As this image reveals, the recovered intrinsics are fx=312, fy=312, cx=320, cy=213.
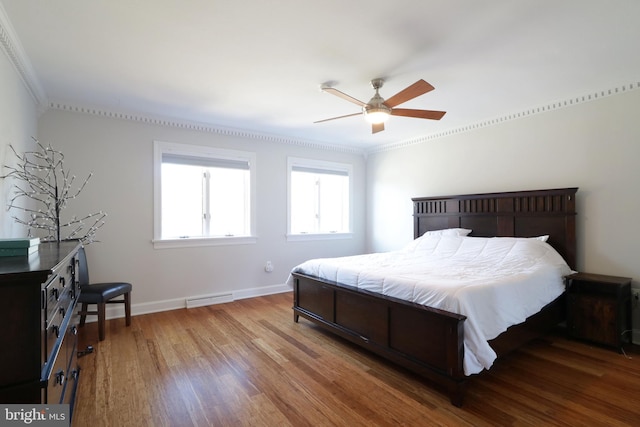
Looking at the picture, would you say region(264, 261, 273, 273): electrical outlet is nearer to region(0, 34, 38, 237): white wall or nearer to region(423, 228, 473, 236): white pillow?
region(423, 228, 473, 236): white pillow

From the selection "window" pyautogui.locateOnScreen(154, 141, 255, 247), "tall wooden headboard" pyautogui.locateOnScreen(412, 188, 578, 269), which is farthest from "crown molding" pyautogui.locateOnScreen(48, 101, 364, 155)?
"tall wooden headboard" pyautogui.locateOnScreen(412, 188, 578, 269)

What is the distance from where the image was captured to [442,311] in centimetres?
222

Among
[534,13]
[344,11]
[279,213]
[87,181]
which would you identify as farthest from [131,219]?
[534,13]

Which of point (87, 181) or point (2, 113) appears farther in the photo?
point (87, 181)

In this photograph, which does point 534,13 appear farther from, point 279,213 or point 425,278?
point 279,213

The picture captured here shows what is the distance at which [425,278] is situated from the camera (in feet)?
8.77

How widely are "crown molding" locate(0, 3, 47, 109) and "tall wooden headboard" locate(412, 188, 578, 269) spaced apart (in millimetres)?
4869

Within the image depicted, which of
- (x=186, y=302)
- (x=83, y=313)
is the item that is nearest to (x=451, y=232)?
(x=186, y=302)

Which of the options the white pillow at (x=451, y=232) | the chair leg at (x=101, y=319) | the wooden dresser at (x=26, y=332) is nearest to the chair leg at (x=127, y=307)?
the chair leg at (x=101, y=319)

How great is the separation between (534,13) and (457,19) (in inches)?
18.8

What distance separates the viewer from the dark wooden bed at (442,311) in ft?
7.28

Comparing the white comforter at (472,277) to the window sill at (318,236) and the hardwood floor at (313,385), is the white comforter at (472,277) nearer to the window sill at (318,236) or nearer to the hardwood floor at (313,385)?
the hardwood floor at (313,385)

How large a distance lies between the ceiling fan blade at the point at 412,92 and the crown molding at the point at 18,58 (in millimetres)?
2802

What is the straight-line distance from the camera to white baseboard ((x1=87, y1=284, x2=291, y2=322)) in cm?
389
